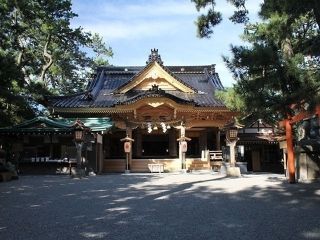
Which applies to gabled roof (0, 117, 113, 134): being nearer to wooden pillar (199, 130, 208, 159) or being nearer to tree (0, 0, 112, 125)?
tree (0, 0, 112, 125)

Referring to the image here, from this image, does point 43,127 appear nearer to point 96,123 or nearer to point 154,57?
point 96,123

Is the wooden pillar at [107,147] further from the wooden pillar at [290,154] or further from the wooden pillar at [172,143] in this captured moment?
the wooden pillar at [290,154]

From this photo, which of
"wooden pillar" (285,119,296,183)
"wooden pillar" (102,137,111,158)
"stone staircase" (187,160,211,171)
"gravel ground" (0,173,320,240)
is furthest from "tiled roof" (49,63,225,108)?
"gravel ground" (0,173,320,240)

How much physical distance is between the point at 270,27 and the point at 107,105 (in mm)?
12964

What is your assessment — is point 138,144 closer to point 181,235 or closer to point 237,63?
point 237,63

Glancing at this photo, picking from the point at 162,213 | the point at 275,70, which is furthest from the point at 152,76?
the point at 162,213

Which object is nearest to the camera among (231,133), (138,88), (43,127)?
(231,133)

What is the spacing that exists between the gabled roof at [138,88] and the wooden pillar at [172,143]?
2.42m

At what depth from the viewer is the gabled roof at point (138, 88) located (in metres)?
21.0

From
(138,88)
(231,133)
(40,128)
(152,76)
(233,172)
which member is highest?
(152,76)

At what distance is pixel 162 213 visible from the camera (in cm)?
707

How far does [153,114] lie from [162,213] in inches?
603


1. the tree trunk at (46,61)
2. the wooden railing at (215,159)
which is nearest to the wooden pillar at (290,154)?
the wooden railing at (215,159)

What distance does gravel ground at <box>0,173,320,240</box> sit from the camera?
5.48 metres
